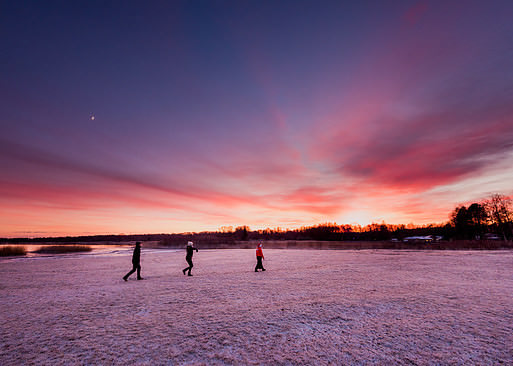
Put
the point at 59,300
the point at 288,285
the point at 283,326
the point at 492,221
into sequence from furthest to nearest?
the point at 492,221 < the point at 288,285 < the point at 59,300 < the point at 283,326

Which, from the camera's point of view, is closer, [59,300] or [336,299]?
[336,299]

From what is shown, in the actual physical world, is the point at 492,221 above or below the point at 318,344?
above

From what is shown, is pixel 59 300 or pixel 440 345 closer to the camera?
pixel 440 345

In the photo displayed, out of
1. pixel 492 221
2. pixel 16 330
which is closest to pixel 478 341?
pixel 16 330

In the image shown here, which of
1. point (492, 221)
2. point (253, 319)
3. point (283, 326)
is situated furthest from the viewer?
point (492, 221)

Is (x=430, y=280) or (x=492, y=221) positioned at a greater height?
(x=492, y=221)

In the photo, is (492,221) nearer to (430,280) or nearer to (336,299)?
(430,280)

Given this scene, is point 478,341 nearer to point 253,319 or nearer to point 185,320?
point 253,319

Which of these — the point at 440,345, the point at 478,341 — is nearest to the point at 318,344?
the point at 440,345

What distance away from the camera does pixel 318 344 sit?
229 inches

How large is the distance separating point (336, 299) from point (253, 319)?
389 centimetres

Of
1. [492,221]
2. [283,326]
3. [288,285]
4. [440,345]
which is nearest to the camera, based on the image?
[440,345]

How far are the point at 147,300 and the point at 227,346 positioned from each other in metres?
5.71

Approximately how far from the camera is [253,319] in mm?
7508
